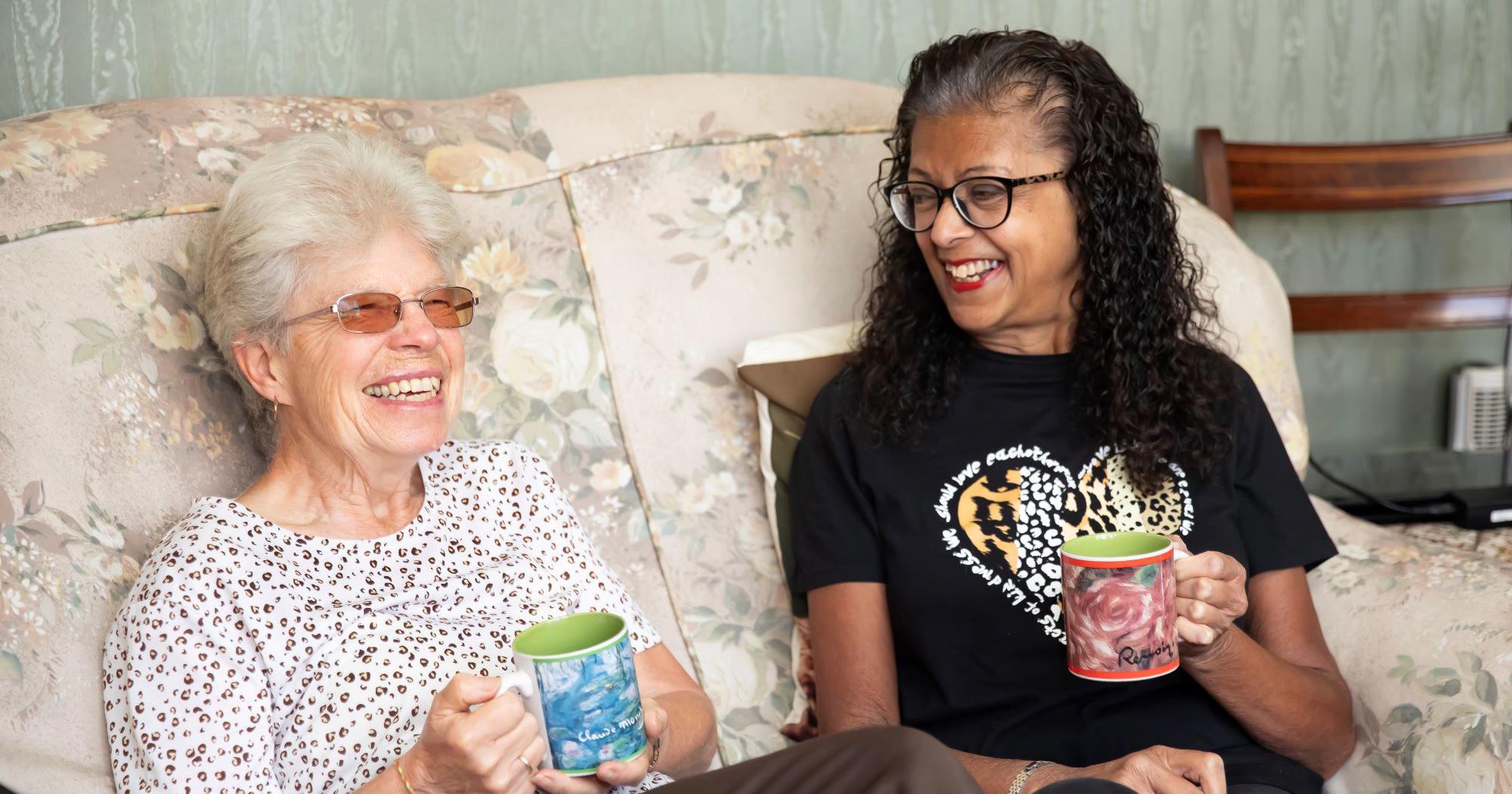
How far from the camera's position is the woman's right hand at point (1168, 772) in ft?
4.17

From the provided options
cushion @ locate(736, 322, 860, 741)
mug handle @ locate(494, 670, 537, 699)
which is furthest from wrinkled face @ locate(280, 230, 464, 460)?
cushion @ locate(736, 322, 860, 741)

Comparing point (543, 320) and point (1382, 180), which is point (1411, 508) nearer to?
point (1382, 180)

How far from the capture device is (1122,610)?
112cm

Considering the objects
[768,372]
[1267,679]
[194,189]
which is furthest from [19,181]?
[1267,679]

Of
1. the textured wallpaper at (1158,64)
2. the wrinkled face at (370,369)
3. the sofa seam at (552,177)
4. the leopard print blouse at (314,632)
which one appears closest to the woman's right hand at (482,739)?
the leopard print blouse at (314,632)

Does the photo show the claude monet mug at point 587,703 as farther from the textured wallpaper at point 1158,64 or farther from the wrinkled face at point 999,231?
the textured wallpaper at point 1158,64

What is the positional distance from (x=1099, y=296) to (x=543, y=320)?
705mm

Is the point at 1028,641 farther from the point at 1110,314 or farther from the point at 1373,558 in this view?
the point at 1373,558

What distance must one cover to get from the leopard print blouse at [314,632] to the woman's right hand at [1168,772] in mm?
489

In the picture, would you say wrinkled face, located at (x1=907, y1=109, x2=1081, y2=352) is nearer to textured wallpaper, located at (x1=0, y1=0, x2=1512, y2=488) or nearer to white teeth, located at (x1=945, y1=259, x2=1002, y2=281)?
white teeth, located at (x1=945, y1=259, x2=1002, y2=281)

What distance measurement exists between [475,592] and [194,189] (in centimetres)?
58

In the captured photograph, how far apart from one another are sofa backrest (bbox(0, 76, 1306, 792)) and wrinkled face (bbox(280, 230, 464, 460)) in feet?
0.62

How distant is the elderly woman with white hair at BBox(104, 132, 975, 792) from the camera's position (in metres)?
1.15

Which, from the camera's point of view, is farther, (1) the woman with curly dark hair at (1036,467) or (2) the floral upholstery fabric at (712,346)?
(2) the floral upholstery fabric at (712,346)
